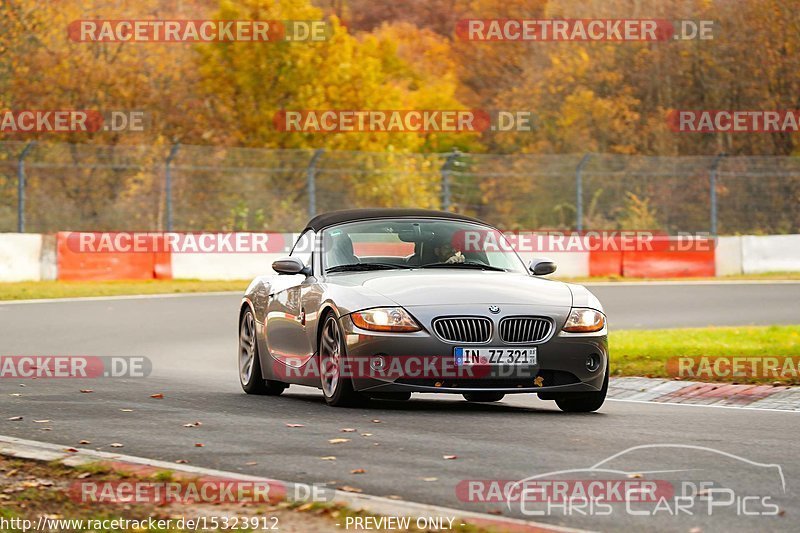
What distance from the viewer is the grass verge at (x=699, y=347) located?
14693mm

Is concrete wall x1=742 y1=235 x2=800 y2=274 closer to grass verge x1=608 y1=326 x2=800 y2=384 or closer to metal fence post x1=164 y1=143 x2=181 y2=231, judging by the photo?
metal fence post x1=164 y1=143 x2=181 y2=231

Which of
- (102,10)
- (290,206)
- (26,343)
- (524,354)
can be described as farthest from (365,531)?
(102,10)

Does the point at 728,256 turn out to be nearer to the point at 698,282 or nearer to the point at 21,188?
the point at 698,282

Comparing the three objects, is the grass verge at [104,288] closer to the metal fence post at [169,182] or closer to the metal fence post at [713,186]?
the metal fence post at [169,182]

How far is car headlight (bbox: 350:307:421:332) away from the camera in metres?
10.6

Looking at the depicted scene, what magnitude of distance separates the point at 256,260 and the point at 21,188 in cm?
520

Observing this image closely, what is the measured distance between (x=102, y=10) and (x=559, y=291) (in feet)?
134

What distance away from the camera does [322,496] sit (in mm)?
7129

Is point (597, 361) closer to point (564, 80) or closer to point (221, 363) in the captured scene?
point (221, 363)

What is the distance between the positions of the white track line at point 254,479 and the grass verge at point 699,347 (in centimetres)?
699
